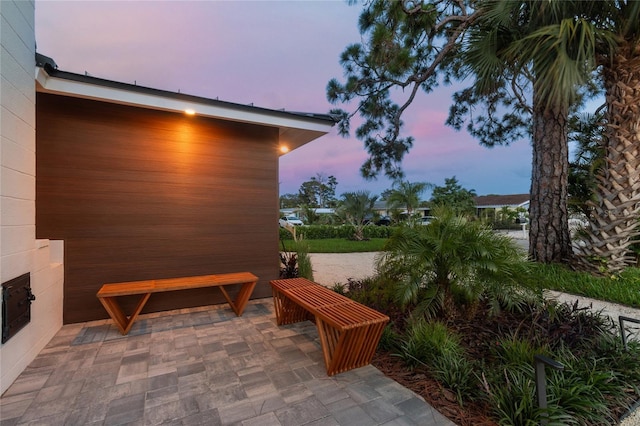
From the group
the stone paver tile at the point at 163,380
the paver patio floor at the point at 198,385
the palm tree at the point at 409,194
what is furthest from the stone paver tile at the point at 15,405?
the palm tree at the point at 409,194

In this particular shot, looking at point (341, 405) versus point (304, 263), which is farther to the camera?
point (304, 263)

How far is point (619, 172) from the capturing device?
188 inches

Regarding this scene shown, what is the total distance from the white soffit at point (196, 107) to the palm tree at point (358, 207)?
31.0 ft

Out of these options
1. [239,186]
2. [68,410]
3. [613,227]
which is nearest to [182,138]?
[239,186]

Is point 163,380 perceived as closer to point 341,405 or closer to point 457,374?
point 341,405

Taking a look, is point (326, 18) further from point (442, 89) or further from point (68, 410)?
point (68, 410)

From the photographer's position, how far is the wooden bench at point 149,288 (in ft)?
9.84

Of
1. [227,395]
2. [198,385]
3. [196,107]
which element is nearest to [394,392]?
[227,395]

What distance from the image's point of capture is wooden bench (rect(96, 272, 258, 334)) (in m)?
3.00

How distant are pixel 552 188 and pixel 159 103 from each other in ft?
24.5

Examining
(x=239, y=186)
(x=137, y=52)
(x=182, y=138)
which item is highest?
(x=137, y=52)

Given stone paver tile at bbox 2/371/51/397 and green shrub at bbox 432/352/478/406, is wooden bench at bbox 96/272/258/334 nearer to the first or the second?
stone paver tile at bbox 2/371/51/397

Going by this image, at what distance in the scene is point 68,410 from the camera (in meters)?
1.84

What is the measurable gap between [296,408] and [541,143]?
7015 millimetres
